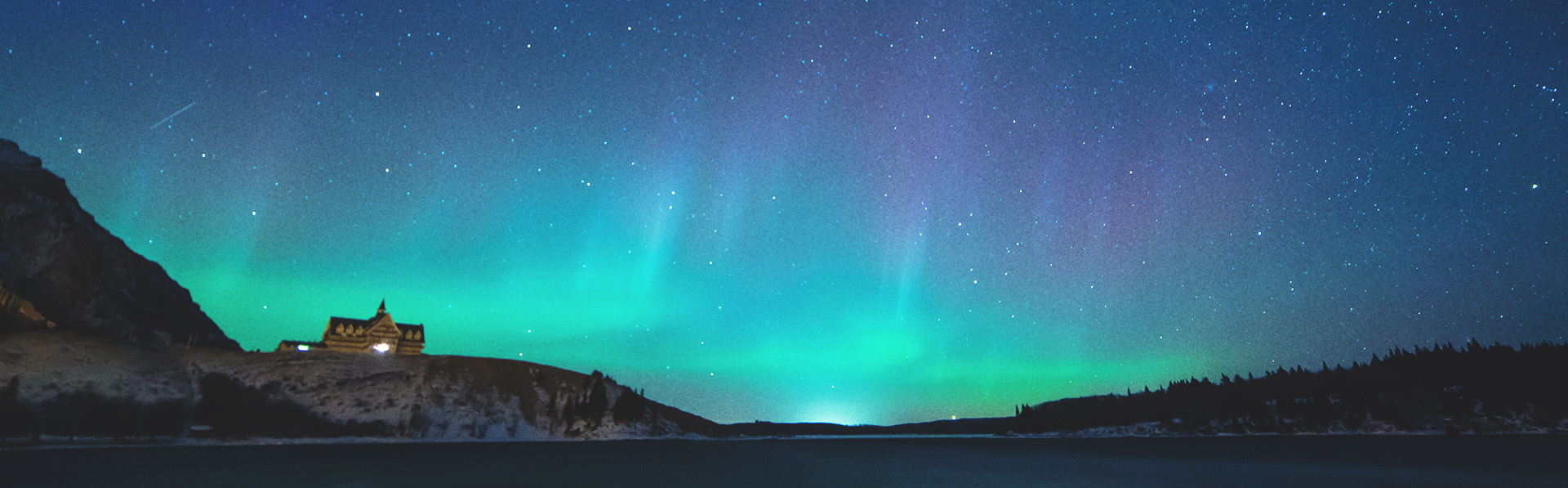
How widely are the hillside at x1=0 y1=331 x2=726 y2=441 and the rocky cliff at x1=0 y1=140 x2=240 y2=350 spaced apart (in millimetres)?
10620

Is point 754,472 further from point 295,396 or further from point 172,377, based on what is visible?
point 172,377

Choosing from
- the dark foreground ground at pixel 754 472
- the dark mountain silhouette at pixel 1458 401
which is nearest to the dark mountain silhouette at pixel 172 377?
the dark foreground ground at pixel 754 472

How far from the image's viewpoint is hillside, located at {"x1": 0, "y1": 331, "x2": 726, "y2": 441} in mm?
84750

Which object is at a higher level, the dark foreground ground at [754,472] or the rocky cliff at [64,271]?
the rocky cliff at [64,271]

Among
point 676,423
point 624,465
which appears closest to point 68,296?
point 676,423

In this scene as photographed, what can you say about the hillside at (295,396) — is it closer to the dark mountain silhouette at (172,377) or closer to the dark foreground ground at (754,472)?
the dark mountain silhouette at (172,377)

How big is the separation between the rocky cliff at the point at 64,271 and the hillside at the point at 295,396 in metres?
10.6

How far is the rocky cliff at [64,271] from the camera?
10462 centimetres

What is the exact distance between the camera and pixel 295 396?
354 feet

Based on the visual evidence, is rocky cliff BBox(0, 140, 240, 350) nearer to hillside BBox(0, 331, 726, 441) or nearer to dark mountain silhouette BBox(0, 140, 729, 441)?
dark mountain silhouette BBox(0, 140, 729, 441)

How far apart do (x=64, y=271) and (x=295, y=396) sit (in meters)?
47.2

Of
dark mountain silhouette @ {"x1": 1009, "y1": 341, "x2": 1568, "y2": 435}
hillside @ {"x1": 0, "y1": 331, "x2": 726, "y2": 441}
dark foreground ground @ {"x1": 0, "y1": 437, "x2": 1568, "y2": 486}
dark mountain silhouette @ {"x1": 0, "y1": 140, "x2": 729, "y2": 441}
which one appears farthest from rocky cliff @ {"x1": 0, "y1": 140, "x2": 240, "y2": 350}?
dark mountain silhouette @ {"x1": 1009, "y1": 341, "x2": 1568, "y2": 435}

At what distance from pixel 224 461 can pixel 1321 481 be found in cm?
7403

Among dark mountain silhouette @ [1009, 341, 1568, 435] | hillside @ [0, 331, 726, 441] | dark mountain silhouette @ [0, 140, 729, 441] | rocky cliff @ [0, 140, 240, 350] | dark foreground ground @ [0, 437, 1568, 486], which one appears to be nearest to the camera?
dark foreground ground @ [0, 437, 1568, 486]
